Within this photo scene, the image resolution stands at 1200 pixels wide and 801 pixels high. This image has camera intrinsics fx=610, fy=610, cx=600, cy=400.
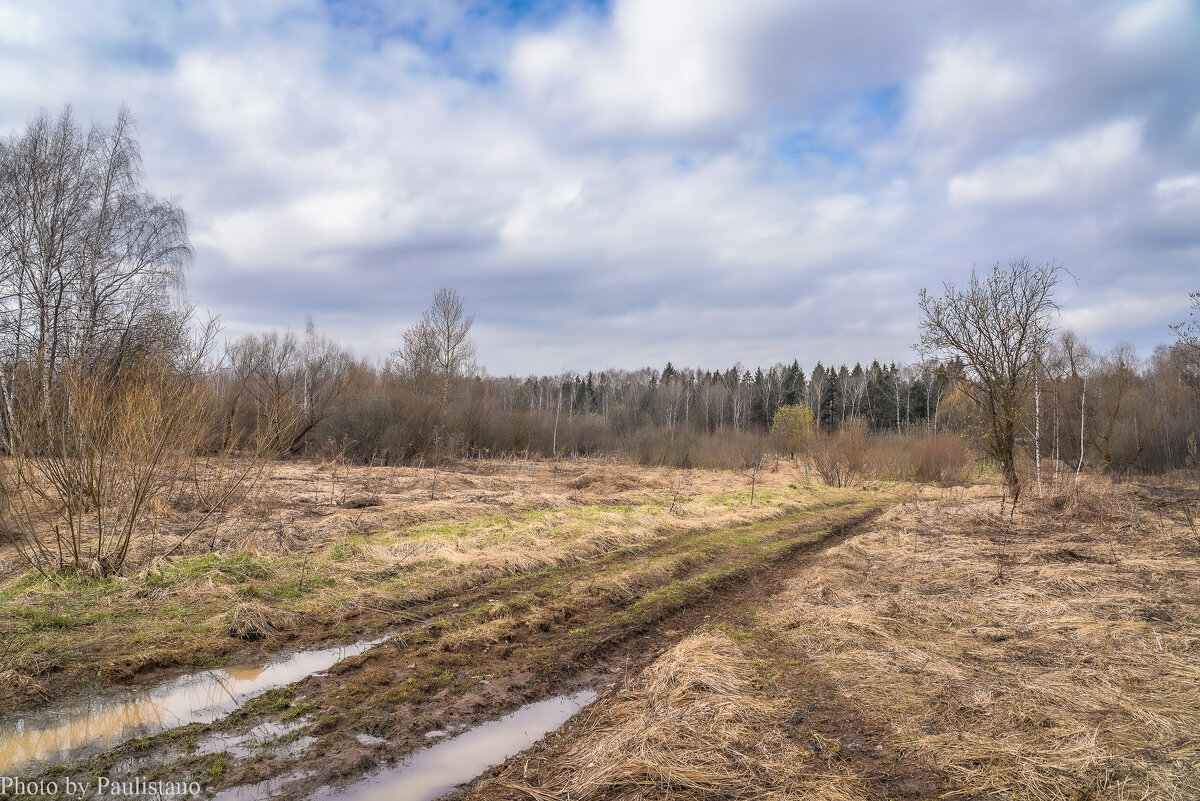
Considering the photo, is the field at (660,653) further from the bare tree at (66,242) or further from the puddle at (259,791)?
the bare tree at (66,242)

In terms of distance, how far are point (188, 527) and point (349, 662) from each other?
677 centimetres

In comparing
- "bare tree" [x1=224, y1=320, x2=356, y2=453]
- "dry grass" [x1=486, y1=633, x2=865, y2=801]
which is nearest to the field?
"dry grass" [x1=486, y1=633, x2=865, y2=801]

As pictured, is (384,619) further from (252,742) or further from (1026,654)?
(1026,654)

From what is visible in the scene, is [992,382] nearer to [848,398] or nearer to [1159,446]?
[1159,446]

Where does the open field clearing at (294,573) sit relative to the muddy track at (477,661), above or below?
above

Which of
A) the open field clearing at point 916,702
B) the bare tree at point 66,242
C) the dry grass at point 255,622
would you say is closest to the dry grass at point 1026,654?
the open field clearing at point 916,702

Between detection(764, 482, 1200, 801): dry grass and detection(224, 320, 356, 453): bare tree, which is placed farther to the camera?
detection(224, 320, 356, 453): bare tree

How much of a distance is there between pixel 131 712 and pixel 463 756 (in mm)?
2597

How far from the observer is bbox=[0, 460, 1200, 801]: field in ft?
12.5

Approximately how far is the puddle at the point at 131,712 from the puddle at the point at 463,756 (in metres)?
1.67

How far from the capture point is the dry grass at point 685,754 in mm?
3609

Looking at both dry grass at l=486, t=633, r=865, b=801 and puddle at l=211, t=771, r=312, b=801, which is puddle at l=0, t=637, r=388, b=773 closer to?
puddle at l=211, t=771, r=312, b=801

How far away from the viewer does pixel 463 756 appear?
4137mm

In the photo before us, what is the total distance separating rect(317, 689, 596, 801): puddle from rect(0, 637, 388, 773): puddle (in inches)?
65.8
